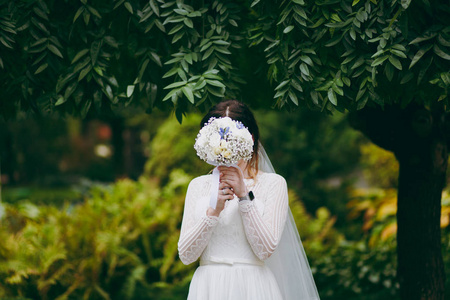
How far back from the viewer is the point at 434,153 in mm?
4336

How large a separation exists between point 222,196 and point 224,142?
329 mm

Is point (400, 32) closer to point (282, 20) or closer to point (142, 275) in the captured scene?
point (282, 20)

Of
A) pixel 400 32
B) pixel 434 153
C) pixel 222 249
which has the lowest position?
pixel 222 249

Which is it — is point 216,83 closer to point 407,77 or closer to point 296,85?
point 296,85

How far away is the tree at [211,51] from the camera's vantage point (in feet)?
9.82

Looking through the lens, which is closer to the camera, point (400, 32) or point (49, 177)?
point (400, 32)

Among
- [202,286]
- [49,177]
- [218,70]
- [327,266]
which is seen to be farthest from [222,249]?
[49,177]

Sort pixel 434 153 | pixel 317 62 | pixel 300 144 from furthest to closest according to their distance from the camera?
pixel 300 144
pixel 434 153
pixel 317 62

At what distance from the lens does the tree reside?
9.82 ft

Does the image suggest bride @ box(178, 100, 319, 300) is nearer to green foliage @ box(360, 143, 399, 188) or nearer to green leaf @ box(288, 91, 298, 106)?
green leaf @ box(288, 91, 298, 106)

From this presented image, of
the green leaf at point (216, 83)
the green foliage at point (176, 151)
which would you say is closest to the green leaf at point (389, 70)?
the green leaf at point (216, 83)

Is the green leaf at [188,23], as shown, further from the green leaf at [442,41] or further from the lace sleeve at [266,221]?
the green leaf at [442,41]

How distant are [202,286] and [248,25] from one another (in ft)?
6.13

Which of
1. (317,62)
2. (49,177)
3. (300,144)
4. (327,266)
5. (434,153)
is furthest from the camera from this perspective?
(49,177)
